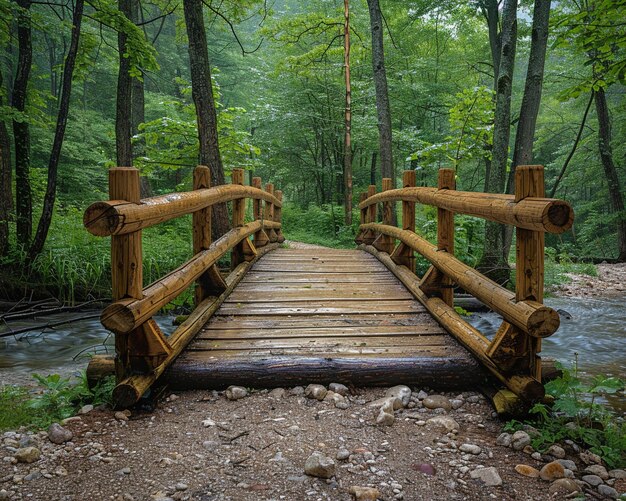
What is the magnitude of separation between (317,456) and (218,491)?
1.52 ft

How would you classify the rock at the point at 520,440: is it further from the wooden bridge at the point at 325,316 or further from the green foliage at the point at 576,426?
the wooden bridge at the point at 325,316

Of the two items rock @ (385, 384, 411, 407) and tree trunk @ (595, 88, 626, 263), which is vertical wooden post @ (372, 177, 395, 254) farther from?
tree trunk @ (595, 88, 626, 263)

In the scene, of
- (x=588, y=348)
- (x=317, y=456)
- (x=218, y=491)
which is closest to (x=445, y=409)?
(x=317, y=456)

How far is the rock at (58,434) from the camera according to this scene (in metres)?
2.24

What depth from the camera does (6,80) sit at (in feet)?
42.5

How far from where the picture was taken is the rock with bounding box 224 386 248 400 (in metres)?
2.84

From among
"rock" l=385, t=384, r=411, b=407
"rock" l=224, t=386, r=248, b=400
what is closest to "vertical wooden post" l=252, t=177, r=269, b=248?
"rock" l=224, t=386, r=248, b=400

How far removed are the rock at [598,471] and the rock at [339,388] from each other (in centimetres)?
137

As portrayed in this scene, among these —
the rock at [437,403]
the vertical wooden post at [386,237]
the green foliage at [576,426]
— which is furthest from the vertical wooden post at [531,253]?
the vertical wooden post at [386,237]

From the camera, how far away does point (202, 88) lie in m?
6.64

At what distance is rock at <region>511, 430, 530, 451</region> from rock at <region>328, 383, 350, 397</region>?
1.02m

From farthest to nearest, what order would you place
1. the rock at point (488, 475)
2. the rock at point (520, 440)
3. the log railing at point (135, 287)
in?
the log railing at point (135, 287) → the rock at point (520, 440) → the rock at point (488, 475)

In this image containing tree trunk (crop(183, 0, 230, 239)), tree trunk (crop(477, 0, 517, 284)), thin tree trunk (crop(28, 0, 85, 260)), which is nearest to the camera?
thin tree trunk (crop(28, 0, 85, 260))

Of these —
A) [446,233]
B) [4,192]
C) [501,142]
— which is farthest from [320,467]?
[501,142]
